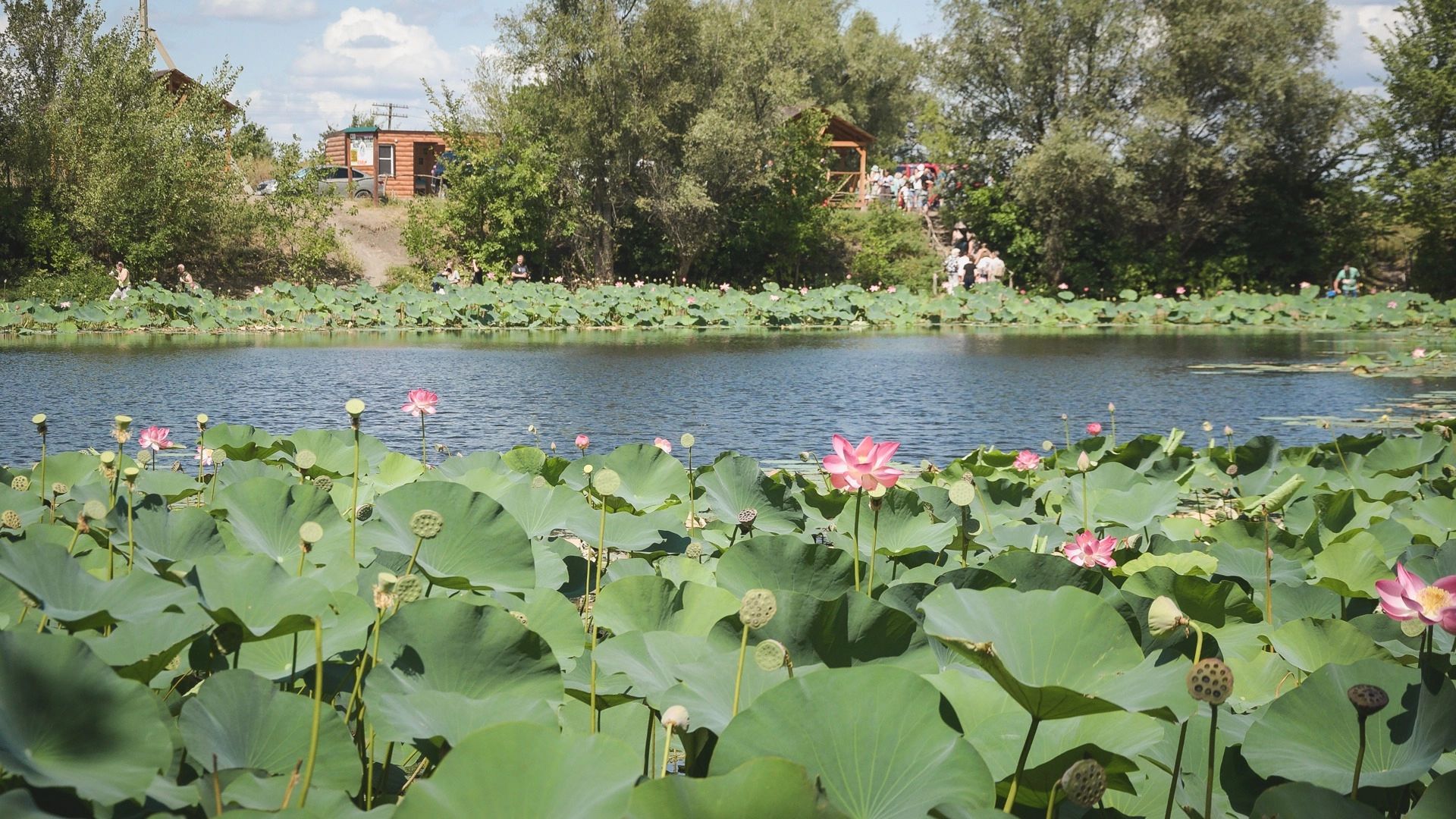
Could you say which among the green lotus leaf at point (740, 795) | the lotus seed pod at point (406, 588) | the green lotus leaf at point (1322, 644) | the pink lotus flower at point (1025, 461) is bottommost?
the pink lotus flower at point (1025, 461)

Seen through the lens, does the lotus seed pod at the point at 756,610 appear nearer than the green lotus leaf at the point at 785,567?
Yes

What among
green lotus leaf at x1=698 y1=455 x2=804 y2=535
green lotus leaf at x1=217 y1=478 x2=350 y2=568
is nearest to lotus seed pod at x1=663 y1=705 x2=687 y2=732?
green lotus leaf at x1=217 y1=478 x2=350 y2=568

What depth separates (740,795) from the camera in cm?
96

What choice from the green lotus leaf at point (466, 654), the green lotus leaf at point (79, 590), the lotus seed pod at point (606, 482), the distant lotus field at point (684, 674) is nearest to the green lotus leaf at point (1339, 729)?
the distant lotus field at point (684, 674)

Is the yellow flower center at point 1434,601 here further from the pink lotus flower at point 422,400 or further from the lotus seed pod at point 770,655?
the pink lotus flower at point 422,400

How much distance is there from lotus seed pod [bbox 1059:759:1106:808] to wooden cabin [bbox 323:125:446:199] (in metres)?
35.3

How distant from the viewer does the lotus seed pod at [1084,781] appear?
43.1 inches

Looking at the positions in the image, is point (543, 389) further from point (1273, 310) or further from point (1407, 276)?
point (1407, 276)

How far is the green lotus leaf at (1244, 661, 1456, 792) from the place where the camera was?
1.30m

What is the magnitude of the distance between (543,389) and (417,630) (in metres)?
8.73

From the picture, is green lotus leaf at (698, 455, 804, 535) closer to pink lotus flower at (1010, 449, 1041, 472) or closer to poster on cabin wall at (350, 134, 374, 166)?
pink lotus flower at (1010, 449, 1041, 472)

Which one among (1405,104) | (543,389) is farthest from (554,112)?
(1405,104)

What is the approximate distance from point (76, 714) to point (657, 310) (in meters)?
17.8

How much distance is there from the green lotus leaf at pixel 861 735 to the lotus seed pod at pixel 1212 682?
0.67 ft
